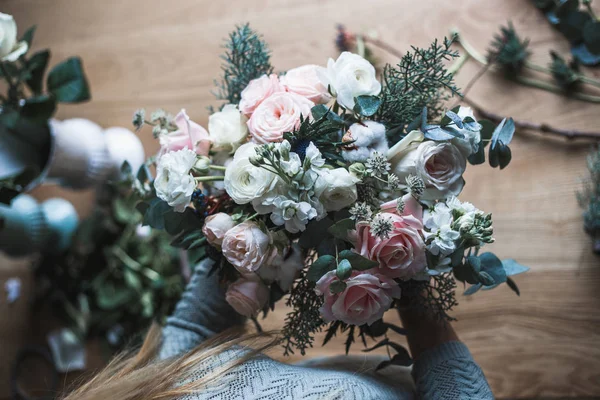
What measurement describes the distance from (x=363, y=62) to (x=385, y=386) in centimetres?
42

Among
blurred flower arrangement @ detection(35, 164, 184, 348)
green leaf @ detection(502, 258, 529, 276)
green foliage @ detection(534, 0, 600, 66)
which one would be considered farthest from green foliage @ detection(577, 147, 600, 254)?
blurred flower arrangement @ detection(35, 164, 184, 348)

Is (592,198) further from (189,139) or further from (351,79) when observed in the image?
(189,139)

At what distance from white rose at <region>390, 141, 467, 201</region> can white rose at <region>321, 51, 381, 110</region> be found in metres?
0.08

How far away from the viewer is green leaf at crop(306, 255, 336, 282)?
570 millimetres

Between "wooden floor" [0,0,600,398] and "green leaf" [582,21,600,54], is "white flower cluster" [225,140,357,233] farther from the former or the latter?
"green leaf" [582,21,600,54]

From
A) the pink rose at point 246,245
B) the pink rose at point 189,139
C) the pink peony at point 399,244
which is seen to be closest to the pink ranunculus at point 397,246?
the pink peony at point 399,244

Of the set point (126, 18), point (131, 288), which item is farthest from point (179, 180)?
point (126, 18)

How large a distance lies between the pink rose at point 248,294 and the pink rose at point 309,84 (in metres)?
0.24

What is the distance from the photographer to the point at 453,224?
0.55 metres

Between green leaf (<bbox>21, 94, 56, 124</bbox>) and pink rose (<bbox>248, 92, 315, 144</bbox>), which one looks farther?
green leaf (<bbox>21, 94, 56, 124</bbox>)

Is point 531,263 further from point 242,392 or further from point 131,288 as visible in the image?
point 131,288

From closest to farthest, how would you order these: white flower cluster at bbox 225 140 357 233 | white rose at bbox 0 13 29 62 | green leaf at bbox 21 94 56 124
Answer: white flower cluster at bbox 225 140 357 233, white rose at bbox 0 13 29 62, green leaf at bbox 21 94 56 124

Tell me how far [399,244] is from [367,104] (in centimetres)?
16

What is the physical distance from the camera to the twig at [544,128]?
1001 millimetres
